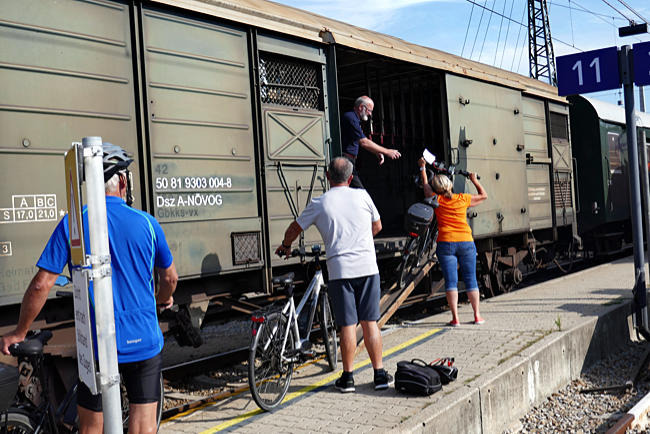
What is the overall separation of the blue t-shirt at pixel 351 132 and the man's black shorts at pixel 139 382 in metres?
4.45

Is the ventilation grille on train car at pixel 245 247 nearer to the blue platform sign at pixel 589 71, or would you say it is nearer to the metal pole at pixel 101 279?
the metal pole at pixel 101 279

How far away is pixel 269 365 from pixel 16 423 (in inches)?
75.0

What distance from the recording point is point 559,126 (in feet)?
43.1

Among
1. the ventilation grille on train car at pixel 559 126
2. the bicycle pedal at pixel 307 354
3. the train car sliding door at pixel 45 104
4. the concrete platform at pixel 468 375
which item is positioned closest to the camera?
the concrete platform at pixel 468 375

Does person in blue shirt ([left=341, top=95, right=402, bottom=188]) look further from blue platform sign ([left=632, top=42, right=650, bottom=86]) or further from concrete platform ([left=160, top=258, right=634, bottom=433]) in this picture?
blue platform sign ([left=632, top=42, right=650, bottom=86])

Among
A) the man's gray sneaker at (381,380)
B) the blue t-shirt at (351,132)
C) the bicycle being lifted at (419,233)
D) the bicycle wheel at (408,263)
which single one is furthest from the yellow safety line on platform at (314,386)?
the blue t-shirt at (351,132)

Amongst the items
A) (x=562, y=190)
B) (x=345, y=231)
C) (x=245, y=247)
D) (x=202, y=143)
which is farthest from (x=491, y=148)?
(x=345, y=231)

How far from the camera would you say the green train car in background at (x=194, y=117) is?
4.65 m

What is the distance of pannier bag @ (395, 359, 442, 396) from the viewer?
4590 millimetres

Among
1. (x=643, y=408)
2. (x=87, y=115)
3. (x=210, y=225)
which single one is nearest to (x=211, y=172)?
(x=210, y=225)

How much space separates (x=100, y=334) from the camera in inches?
82.9

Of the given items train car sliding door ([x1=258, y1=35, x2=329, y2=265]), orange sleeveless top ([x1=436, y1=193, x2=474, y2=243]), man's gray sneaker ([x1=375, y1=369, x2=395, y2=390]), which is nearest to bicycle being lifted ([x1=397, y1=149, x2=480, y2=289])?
orange sleeveless top ([x1=436, y1=193, x2=474, y2=243])

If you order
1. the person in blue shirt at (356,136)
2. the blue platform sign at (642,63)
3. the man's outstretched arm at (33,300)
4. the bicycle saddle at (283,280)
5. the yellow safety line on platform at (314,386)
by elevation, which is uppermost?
the blue platform sign at (642,63)

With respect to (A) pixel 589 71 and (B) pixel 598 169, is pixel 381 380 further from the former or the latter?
(B) pixel 598 169
